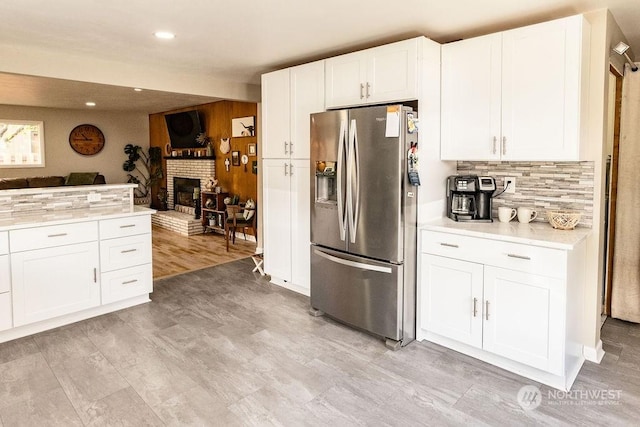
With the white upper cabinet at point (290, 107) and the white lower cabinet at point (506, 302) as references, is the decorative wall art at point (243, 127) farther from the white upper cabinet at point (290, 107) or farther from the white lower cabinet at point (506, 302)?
the white lower cabinet at point (506, 302)

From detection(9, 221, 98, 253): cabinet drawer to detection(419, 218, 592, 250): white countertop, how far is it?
9.16 feet

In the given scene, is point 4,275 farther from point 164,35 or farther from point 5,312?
point 164,35

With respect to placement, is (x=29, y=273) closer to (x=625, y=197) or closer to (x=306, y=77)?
(x=306, y=77)

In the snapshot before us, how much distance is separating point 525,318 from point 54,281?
3.54m

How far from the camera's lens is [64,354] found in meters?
2.94

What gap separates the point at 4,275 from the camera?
309cm

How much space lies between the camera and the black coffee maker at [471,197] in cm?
310

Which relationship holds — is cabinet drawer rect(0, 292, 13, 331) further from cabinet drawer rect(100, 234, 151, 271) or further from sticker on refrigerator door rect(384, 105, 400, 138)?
sticker on refrigerator door rect(384, 105, 400, 138)

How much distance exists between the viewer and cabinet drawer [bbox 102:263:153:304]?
368 centimetres

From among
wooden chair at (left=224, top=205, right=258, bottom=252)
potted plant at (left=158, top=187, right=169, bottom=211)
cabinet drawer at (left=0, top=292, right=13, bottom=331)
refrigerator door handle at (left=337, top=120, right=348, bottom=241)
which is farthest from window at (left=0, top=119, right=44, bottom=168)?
refrigerator door handle at (left=337, top=120, right=348, bottom=241)

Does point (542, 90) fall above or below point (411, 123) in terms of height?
above

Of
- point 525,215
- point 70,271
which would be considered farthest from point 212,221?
point 525,215

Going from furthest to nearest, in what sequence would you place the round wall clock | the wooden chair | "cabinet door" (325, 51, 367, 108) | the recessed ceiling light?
the round wall clock
the wooden chair
"cabinet door" (325, 51, 367, 108)
the recessed ceiling light

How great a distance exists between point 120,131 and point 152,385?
798cm
